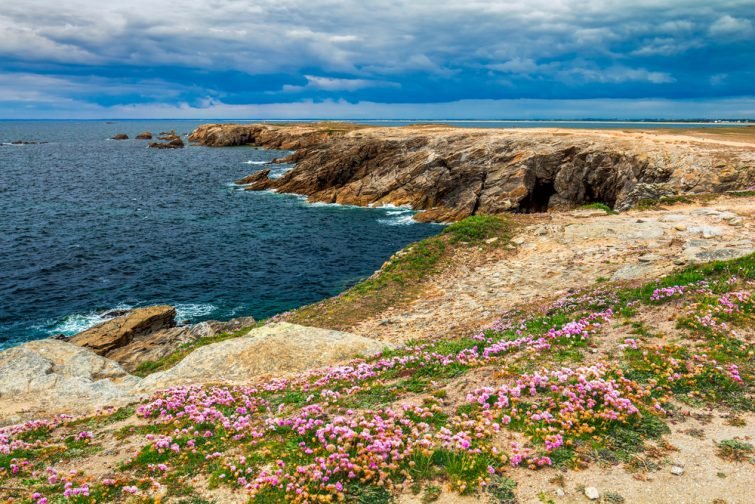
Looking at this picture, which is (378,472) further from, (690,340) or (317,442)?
(690,340)

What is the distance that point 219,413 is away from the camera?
11.0m

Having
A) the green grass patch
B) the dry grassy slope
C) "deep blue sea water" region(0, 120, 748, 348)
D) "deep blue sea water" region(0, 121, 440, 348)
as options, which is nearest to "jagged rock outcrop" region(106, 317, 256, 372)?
the dry grassy slope

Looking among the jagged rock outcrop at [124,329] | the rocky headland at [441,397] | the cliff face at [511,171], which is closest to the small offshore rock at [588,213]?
the cliff face at [511,171]

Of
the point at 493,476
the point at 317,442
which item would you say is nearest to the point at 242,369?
the point at 317,442

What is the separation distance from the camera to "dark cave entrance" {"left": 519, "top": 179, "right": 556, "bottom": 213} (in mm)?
55094

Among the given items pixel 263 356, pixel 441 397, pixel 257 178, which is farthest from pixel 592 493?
pixel 257 178

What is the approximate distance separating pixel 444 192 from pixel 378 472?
183 ft

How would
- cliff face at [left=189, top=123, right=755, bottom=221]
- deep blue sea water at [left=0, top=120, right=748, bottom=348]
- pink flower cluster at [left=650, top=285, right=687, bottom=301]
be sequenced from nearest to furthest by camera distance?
pink flower cluster at [left=650, top=285, right=687, bottom=301]
deep blue sea water at [left=0, top=120, right=748, bottom=348]
cliff face at [left=189, top=123, right=755, bottom=221]

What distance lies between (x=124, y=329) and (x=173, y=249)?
22146mm

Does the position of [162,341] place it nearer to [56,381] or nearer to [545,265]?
[56,381]

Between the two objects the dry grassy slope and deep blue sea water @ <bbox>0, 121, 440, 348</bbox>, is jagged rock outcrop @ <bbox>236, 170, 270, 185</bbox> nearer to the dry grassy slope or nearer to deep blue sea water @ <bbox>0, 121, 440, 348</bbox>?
deep blue sea water @ <bbox>0, 121, 440, 348</bbox>

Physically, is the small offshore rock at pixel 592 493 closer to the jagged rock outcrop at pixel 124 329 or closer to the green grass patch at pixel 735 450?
the green grass patch at pixel 735 450

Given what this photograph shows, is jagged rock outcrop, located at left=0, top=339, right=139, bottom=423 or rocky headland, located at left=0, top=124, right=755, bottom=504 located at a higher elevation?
rocky headland, located at left=0, top=124, right=755, bottom=504

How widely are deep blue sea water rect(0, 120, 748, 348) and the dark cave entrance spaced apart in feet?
39.1
